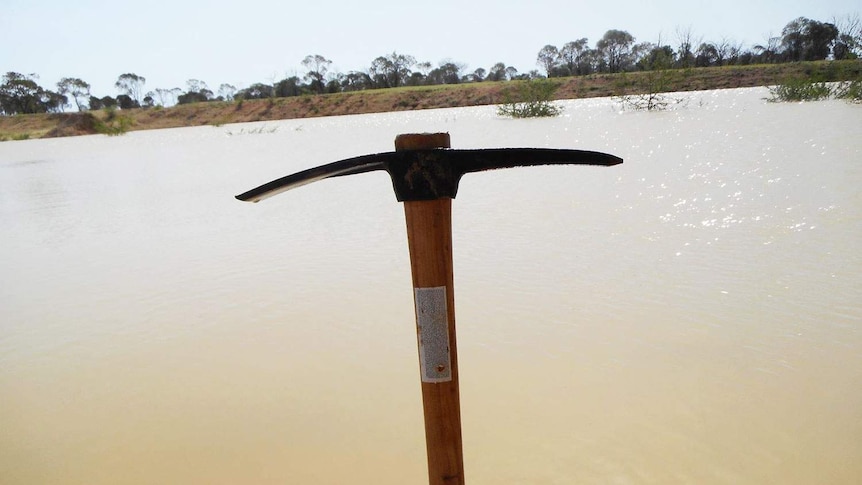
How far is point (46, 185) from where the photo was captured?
30.5 ft

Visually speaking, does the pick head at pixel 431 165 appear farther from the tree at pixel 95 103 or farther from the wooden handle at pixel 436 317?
the tree at pixel 95 103

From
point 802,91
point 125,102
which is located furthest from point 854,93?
point 125,102

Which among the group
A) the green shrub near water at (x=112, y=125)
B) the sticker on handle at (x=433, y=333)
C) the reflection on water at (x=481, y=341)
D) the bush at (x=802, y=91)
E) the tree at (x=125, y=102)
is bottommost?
the reflection on water at (x=481, y=341)

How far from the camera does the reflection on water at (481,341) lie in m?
1.75

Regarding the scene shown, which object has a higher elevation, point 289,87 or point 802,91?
point 289,87

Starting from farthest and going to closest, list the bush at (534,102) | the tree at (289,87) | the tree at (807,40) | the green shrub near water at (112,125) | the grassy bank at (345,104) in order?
1. the tree at (289,87)
2. the tree at (807,40)
3. the grassy bank at (345,104)
4. the green shrub near water at (112,125)
5. the bush at (534,102)

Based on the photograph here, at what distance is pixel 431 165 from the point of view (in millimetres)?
1005

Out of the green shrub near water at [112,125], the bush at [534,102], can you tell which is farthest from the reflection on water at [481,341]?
the green shrub near water at [112,125]

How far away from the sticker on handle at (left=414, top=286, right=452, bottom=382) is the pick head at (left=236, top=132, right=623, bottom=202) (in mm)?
187

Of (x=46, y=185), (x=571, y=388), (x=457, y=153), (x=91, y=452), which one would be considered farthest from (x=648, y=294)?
(x=46, y=185)

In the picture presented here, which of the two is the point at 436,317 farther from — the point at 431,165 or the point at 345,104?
the point at 345,104

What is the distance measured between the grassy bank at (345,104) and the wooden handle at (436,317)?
2671cm

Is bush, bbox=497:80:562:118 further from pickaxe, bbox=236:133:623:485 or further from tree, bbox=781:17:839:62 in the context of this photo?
tree, bbox=781:17:839:62

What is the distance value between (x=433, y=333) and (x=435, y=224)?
0.21 meters
